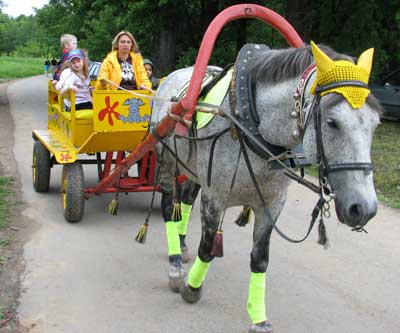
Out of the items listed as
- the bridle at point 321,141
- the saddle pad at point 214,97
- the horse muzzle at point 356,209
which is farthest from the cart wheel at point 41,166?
the horse muzzle at point 356,209

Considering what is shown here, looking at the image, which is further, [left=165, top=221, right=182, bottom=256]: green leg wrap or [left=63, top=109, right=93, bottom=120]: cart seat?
[left=63, top=109, right=93, bottom=120]: cart seat

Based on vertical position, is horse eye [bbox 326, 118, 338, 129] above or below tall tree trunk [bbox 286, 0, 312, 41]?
below

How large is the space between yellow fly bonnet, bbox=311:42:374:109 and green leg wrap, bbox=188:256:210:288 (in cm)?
175

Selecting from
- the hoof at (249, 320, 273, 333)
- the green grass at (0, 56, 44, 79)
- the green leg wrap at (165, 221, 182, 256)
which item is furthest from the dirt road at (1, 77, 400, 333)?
the green grass at (0, 56, 44, 79)

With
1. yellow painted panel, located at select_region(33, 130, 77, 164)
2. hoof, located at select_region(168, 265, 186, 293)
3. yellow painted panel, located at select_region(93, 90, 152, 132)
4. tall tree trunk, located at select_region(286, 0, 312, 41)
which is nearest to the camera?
hoof, located at select_region(168, 265, 186, 293)

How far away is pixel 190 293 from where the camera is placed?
389 centimetres

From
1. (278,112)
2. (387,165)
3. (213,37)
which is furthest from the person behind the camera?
(387,165)

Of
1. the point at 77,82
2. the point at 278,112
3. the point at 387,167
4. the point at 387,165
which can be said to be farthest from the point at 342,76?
the point at 387,165

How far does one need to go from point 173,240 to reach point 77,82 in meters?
2.58

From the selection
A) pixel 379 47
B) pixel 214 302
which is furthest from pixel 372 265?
pixel 379 47

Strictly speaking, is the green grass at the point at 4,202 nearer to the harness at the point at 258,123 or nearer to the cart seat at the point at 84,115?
the cart seat at the point at 84,115

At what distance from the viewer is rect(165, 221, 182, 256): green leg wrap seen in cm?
444

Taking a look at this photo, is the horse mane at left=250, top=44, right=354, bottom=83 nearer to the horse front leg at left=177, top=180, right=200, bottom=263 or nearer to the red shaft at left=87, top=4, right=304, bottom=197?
the red shaft at left=87, top=4, right=304, bottom=197

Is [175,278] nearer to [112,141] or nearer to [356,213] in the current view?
[112,141]
